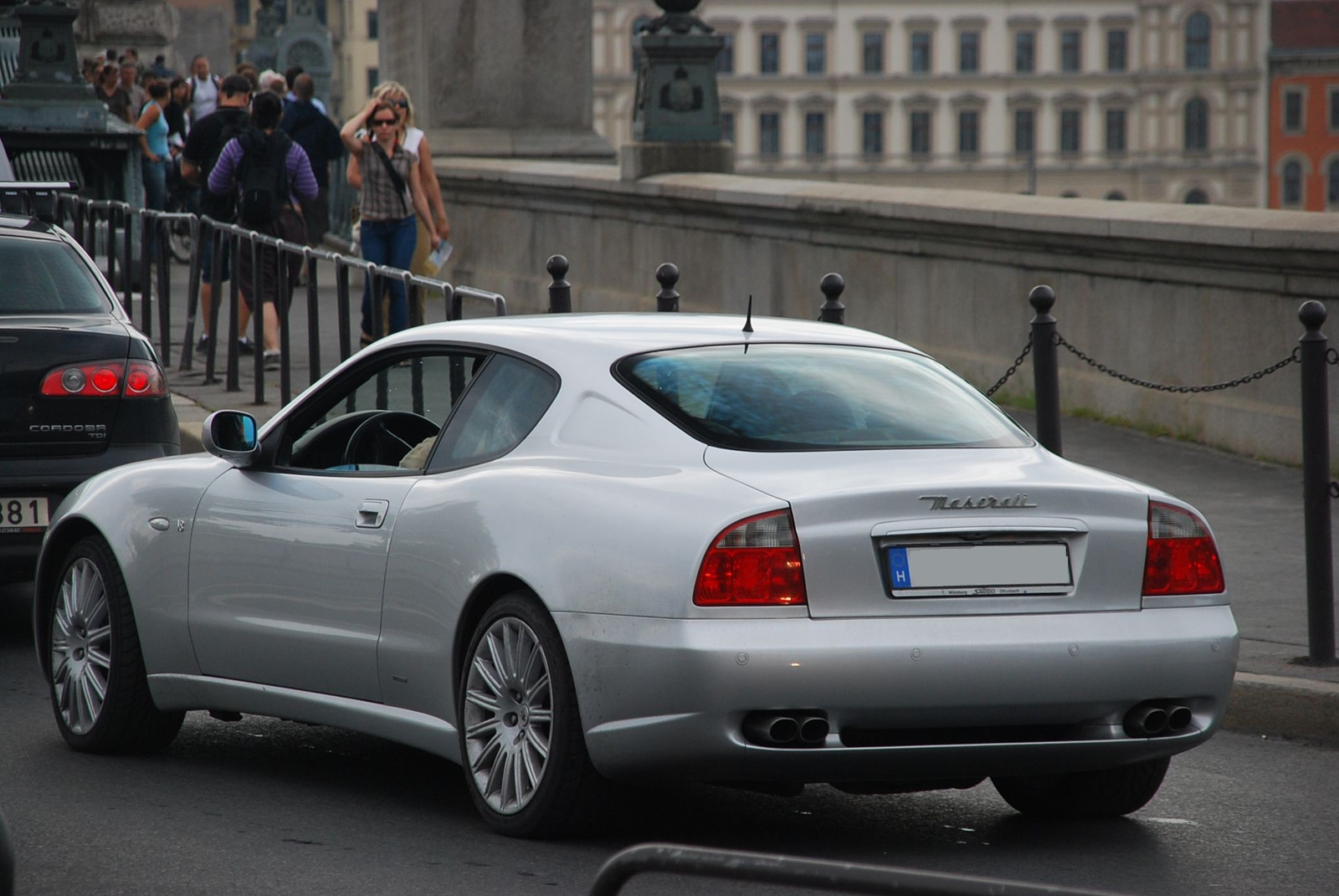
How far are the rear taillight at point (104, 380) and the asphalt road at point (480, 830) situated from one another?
2.14 m

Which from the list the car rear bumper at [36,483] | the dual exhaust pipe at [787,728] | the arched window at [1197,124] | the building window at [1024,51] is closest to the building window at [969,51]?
the building window at [1024,51]

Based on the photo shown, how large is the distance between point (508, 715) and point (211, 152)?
1264 cm

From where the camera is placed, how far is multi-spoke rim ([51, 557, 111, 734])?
677 cm

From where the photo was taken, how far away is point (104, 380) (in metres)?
8.88

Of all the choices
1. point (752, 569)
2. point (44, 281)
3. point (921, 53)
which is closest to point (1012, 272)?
point (44, 281)

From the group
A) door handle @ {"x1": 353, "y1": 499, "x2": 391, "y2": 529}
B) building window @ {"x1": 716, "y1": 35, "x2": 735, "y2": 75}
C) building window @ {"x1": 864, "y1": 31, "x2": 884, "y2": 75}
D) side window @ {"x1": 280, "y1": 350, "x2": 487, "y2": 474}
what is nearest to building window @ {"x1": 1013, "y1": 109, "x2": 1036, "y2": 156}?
building window @ {"x1": 864, "y1": 31, "x2": 884, "y2": 75}

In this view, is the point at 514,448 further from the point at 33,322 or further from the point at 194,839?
the point at 33,322

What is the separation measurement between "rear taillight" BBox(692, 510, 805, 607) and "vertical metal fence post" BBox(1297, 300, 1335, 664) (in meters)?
2.96

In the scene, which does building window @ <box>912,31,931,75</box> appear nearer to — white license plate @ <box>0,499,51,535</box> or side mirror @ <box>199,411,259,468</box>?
white license plate @ <box>0,499,51,535</box>

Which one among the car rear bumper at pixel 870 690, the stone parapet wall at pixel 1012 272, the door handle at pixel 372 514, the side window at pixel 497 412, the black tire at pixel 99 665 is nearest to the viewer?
the car rear bumper at pixel 870 690

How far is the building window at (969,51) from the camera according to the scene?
15862 cm

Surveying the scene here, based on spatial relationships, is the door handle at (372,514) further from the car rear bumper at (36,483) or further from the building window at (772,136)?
the building window at (772,136)

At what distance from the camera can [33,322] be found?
352 inches

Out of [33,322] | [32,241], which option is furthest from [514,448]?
[32,241]
